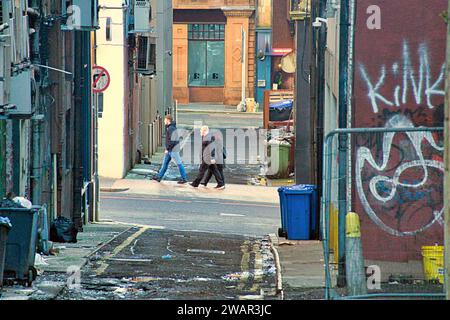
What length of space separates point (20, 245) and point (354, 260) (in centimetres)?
427

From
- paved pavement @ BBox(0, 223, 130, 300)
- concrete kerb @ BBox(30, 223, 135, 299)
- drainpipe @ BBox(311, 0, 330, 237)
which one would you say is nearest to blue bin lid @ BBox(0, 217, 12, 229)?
paved pavement @ BBox(0, 223, 130, 300)

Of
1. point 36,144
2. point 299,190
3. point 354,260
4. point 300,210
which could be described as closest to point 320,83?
point 299,190

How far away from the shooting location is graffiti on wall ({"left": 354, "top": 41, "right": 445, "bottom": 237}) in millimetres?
13898

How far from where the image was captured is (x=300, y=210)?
21.0 metres

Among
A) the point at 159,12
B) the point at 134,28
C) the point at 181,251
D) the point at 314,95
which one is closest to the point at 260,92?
the point at 159,12

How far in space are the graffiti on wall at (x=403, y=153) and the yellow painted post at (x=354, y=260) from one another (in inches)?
32.2

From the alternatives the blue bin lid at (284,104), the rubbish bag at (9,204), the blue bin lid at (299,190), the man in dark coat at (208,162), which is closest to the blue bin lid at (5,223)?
the rubbish bag at (9,204)

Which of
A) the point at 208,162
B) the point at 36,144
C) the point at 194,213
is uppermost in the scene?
the point at 36,144

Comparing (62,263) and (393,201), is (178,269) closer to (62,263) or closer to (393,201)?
(62,263)

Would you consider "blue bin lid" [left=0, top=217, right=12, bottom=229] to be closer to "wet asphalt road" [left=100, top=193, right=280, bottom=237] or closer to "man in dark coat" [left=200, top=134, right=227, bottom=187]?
"wet asphalt road" [left=100, top=193, right=280, bottom=237]

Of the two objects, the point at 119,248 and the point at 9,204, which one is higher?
the point at 9,204

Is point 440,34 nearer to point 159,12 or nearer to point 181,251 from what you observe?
point 181,251

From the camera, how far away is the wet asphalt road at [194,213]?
2458 centimetres

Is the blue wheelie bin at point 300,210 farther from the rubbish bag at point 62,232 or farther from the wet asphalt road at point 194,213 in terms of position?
the rubbish bag at point 62,232
